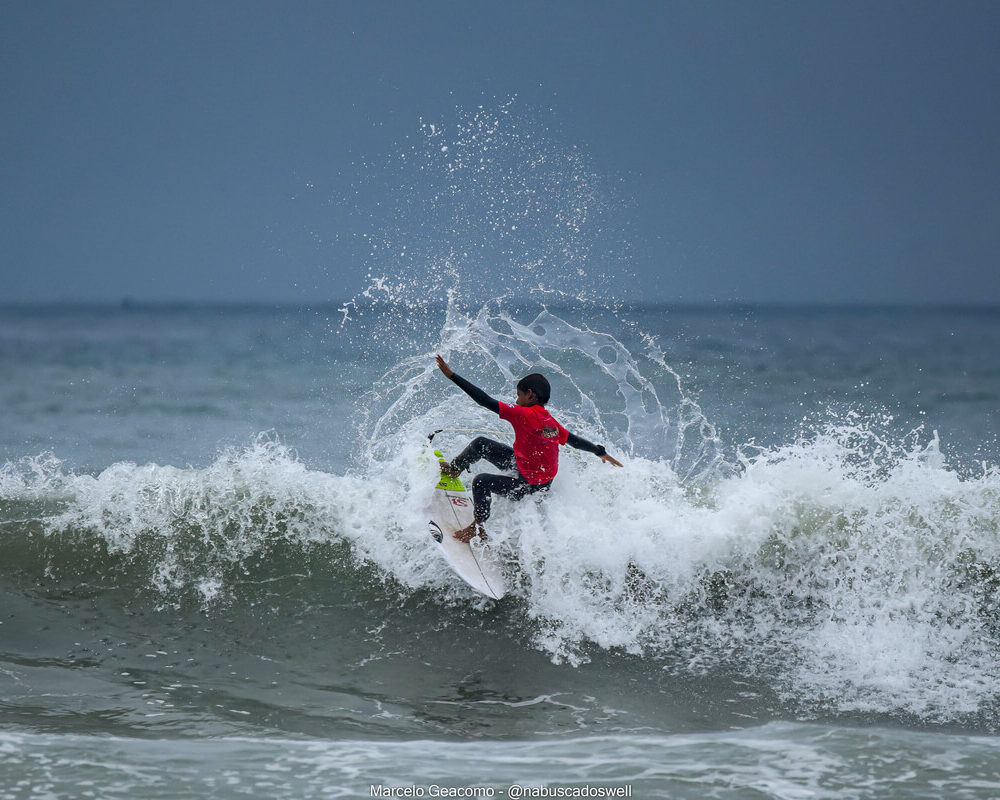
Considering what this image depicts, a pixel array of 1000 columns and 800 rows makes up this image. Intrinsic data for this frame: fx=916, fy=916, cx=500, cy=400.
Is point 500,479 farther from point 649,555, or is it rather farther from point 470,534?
point 649,555

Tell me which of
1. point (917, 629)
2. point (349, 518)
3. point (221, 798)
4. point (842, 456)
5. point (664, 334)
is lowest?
point (221, 798)

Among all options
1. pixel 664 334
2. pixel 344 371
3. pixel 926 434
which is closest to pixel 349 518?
pixel 926 434

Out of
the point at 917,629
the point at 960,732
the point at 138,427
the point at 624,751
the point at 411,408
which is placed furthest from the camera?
the point at 138,427

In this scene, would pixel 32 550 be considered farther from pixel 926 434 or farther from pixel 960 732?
pixel 926 434

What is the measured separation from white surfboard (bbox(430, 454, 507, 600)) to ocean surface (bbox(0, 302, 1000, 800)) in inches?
5.4

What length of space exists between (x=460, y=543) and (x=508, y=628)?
29.3 inches

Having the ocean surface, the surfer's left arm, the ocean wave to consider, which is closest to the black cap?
the surfer's left arm

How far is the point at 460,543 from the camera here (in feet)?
21.7

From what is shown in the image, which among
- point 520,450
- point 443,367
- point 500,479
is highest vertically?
point 443,367

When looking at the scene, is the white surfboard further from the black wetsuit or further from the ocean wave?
the black wetsuit

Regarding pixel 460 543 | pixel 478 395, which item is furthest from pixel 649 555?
pixel 478 395

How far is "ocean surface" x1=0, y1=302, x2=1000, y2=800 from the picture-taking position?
429cm

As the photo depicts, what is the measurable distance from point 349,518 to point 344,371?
59.2 feet

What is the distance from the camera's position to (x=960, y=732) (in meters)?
4.76
